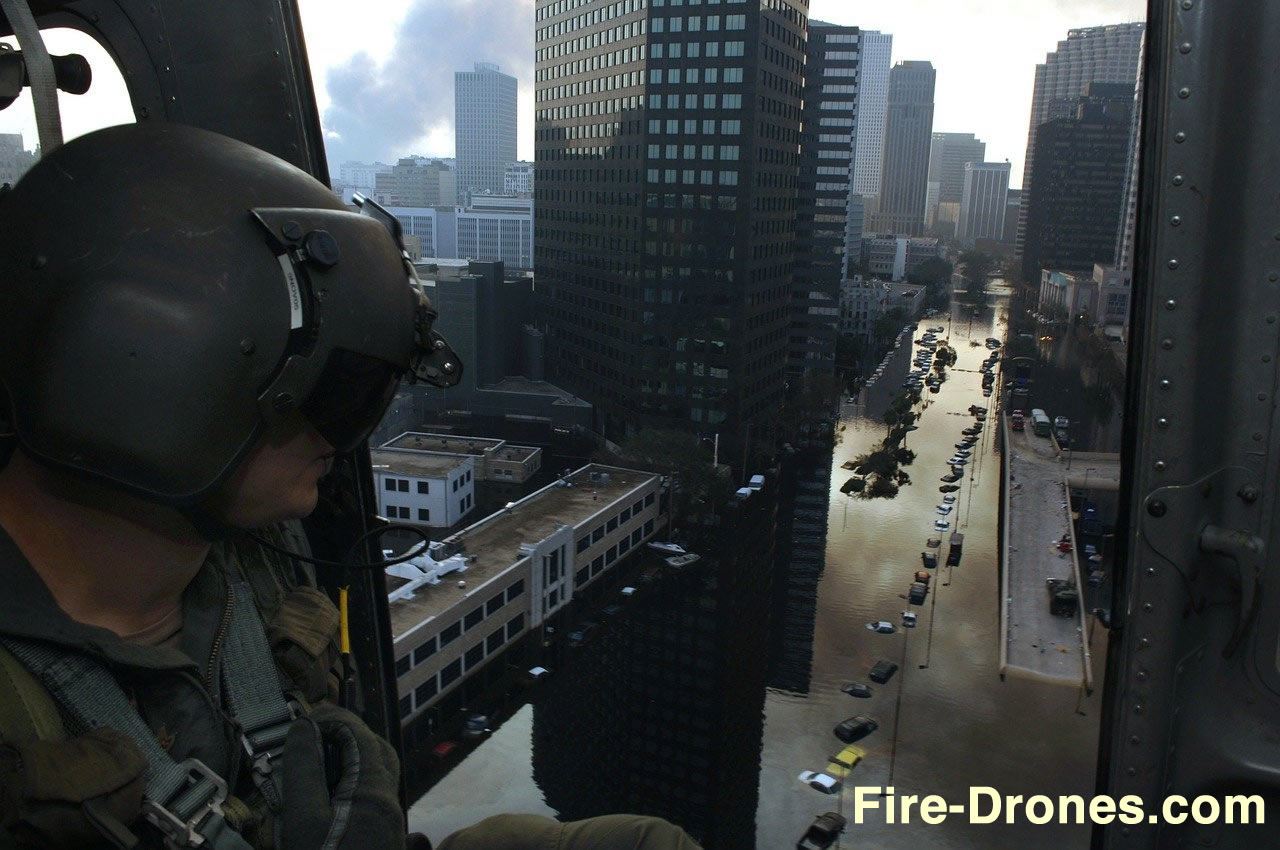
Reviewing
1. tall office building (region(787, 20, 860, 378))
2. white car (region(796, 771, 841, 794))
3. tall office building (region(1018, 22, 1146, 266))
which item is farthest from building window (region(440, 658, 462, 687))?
tall office building (region(1018, 22, 1146, 266))

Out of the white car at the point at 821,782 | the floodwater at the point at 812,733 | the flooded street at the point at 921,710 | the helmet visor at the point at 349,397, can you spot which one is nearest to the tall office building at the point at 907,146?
the flooded street at the point at 921,710

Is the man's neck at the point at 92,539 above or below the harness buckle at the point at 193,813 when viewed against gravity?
above

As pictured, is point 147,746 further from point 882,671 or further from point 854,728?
point 882,671

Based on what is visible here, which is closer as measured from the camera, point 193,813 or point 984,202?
point 193,813

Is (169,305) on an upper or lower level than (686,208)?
lower

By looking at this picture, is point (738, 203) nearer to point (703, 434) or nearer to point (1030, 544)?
point (703, 434)

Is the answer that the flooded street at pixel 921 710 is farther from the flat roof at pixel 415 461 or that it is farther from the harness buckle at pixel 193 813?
the harness buckle at pixel 193 813

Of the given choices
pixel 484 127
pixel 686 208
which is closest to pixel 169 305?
pixel 686 208

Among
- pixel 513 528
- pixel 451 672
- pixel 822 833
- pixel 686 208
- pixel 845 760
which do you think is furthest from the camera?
pixel 686 208
